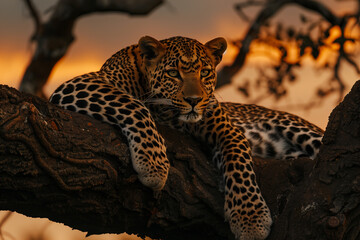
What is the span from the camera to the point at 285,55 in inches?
461

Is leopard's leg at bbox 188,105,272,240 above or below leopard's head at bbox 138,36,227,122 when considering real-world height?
below

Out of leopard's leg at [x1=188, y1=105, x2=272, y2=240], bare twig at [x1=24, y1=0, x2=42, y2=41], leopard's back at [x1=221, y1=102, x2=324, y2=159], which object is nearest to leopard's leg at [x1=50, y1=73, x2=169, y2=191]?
leopard's leg at [x1=188, y1=105, x2=272, y2=240]

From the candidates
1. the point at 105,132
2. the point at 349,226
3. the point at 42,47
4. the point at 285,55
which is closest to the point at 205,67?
the point at 105,132

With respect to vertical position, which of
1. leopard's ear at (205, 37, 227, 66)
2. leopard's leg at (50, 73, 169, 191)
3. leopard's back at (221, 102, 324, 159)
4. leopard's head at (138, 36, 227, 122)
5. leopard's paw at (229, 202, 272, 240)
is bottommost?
leopard's paw at (229, 202, 272, 240)

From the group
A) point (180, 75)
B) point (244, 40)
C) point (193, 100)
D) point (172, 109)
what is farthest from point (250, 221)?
point (244, 40)

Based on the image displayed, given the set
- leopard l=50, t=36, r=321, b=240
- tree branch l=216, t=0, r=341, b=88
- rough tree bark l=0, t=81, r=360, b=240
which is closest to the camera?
rough tree bark l=0, t=81, r=360, b=240

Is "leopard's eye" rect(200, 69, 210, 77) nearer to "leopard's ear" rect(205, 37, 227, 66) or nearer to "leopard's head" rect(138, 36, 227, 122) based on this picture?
A: "leopard's head" rect(138, 36, 227, 122)

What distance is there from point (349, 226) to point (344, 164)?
537 millimetres

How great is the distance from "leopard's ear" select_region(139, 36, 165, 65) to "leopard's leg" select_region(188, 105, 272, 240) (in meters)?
0.78

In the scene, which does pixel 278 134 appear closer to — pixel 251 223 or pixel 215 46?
pixel 215 46

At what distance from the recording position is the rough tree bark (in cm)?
500

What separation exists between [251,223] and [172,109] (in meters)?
1.45

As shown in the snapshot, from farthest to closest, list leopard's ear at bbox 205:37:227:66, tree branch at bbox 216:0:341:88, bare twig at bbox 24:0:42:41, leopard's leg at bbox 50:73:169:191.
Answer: tree branch at bbox 216:0:341:88 < bare twig at bbox 24:0:42:41 < leopard's ear at bbox 205:37:227:66 < leopard's leg at bbox 50:73:169:191

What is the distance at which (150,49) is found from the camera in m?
6.73
